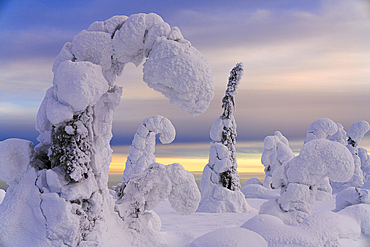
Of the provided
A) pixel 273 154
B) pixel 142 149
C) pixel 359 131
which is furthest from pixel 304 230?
pixel 359 131

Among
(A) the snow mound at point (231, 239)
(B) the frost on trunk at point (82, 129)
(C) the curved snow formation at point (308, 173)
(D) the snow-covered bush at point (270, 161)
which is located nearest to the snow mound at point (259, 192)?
(D) the snow-covered bush at point (270, 161)

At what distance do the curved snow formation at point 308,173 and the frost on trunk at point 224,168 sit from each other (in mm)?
3692

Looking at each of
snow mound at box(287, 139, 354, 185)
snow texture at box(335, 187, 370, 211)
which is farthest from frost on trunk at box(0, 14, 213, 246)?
snow texture at box(335, 187, 370, 211)

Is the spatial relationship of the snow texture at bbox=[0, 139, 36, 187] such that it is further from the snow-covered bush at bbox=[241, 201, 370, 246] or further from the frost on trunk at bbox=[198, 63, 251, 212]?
the frost on trunk at bbox=[198, 63, 251, 212]

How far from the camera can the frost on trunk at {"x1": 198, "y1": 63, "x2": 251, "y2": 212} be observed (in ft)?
25.0

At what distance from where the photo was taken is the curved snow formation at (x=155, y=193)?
329 cm

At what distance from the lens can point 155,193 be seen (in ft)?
10.9

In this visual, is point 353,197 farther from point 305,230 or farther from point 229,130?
point 229,130

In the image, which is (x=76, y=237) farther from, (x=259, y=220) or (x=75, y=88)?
(x=259, y=220)

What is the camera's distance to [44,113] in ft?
9.82

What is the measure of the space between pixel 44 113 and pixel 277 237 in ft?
8.69

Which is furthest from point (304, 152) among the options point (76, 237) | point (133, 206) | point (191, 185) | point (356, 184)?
point (356, 184)

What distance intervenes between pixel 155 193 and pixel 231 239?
1.15 m

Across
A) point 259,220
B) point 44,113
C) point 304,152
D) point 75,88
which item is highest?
point 75,88
